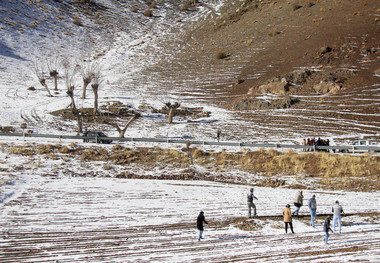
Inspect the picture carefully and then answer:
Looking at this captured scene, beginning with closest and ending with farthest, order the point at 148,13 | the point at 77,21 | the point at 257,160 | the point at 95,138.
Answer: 1. the point at 257,160
2. the point at 95,138
3. the point at 77,21
4. the point at 148,13

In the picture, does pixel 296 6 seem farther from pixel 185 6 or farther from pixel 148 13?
pixel 148 13

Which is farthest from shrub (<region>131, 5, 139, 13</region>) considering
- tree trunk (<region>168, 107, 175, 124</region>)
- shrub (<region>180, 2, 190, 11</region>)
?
tree trunk (<region>168, 107, 175, 124</region>)

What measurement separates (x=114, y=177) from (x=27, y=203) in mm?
8753

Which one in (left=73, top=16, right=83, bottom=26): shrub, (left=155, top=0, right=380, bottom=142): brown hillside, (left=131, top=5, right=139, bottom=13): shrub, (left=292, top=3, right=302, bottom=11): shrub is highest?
(left=131, top=5, right=139, bottom=13): shrub

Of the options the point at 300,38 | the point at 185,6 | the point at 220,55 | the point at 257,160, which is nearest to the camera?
the point at 257,160

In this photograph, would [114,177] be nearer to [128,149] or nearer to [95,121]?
[128,149]

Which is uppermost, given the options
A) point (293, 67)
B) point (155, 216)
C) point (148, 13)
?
point (148, 13)

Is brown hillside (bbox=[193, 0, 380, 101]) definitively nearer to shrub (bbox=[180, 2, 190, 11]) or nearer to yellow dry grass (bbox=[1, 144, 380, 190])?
shrub (bbox=[180, 2, 190, 11])

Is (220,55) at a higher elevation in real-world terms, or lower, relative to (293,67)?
higher

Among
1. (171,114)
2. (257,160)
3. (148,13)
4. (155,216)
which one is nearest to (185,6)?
(148,13)

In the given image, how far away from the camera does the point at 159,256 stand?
1439 cm

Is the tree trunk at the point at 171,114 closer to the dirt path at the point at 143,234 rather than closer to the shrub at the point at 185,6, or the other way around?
the dirt path at the point at 143,234

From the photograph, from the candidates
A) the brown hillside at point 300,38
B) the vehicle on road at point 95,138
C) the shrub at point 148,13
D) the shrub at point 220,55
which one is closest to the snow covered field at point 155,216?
the vehicle on road at point 95,138

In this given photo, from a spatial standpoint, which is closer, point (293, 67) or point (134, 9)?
point (293, 67)
